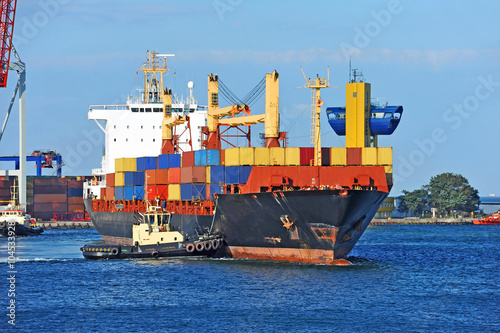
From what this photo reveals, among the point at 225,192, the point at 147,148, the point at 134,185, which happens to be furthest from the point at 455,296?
the point at 147,148

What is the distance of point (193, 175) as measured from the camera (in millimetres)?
55438

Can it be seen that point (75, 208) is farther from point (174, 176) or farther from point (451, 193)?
point (174, 176)

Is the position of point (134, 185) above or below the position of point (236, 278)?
above

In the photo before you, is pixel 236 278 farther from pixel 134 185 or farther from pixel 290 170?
pixel 134 185

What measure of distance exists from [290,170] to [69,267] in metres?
15.4

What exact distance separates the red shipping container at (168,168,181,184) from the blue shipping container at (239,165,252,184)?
28.2 feet

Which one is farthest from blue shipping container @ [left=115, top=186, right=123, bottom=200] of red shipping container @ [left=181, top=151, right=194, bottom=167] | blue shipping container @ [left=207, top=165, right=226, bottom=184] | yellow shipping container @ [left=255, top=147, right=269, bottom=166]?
yellow shipping container @ [left=255, top=147, right=269, bottom=166]

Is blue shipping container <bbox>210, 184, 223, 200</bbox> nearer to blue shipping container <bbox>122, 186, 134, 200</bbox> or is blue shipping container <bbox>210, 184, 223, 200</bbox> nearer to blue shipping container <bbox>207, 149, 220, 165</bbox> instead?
blue shipping container <bbox>207, 149, 220, 165</bbox>

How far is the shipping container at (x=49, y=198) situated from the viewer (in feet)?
431

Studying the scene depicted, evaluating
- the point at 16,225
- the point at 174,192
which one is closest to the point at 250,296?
the point at 174,192

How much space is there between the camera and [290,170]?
4966 cm

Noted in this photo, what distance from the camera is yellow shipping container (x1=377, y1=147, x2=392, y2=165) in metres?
51.4

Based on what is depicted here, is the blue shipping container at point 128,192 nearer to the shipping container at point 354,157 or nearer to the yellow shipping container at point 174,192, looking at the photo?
the yellow shipping container at point 174,192

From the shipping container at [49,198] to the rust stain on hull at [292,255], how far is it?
283ft
